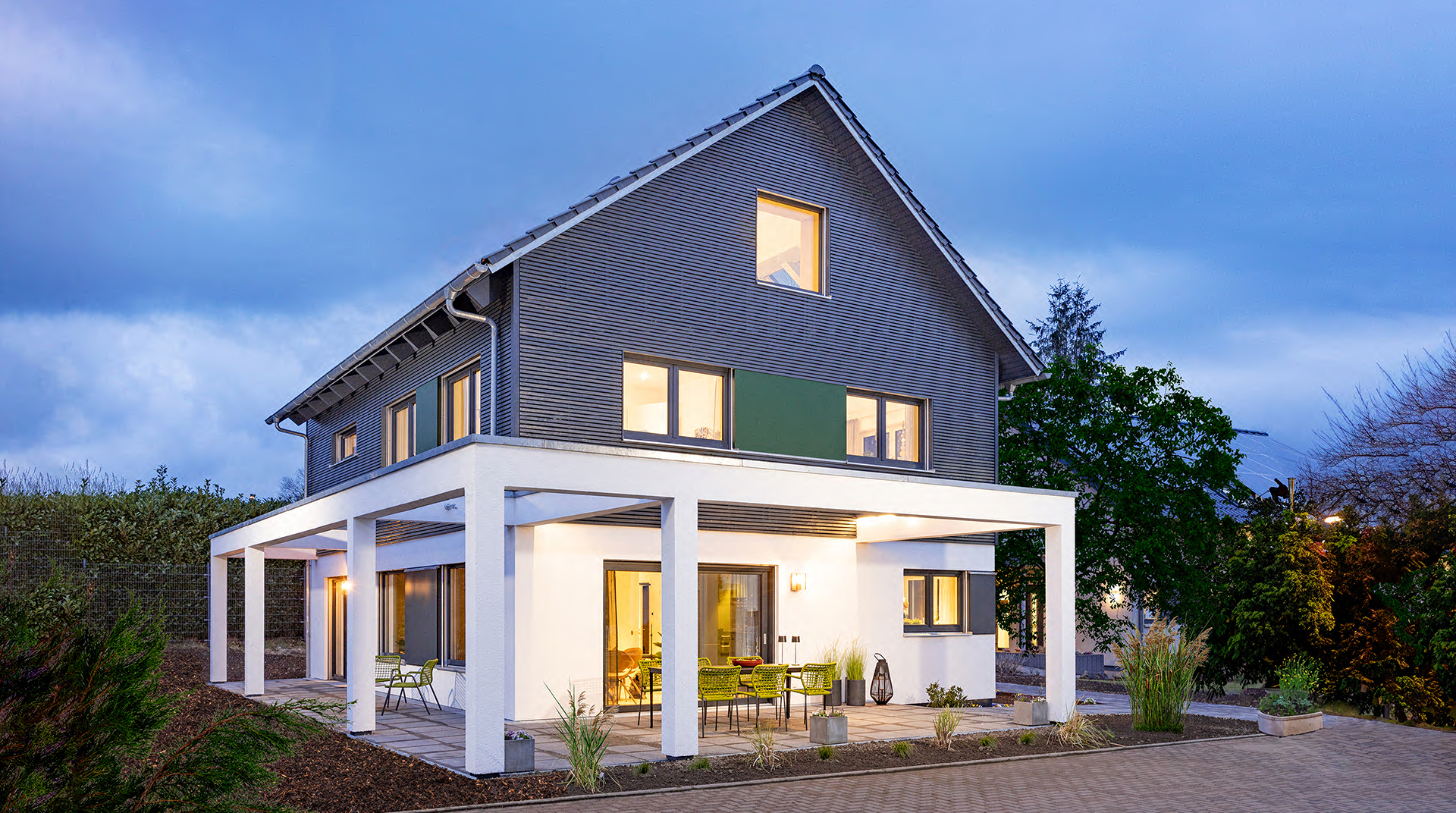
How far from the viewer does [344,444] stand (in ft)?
65.6

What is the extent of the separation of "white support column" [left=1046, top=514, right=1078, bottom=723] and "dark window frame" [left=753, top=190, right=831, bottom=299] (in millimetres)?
4662

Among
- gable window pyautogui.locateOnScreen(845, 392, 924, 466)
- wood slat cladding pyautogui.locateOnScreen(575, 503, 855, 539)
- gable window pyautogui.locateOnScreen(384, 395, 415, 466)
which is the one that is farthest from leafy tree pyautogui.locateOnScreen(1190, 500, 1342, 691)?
gable window pyautogui.locateOnScreen(384, 395, 415, 466)

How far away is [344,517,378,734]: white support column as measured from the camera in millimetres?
11625

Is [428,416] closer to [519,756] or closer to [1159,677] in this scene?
[519,756]

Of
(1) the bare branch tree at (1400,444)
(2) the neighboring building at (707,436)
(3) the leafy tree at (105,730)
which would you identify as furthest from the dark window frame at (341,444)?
(1) the bare branch tree at (1400,444)

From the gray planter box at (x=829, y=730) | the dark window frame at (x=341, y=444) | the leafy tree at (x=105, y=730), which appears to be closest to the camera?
the leafy tree at (x=105, y=730)

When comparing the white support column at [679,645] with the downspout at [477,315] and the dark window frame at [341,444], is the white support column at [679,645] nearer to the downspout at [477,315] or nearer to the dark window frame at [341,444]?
the downspout at [477,315]

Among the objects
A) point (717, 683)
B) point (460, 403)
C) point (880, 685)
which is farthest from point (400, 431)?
point (880, 685)

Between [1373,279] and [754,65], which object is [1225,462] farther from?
[754,65]

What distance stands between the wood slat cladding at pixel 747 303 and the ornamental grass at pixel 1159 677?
4.27 m

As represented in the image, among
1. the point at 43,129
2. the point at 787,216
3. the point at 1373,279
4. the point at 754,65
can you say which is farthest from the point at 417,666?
the point at 754,65

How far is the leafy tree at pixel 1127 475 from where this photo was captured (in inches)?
803

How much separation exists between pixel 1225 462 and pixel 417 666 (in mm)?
14550

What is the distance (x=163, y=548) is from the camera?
23578 millimetres
